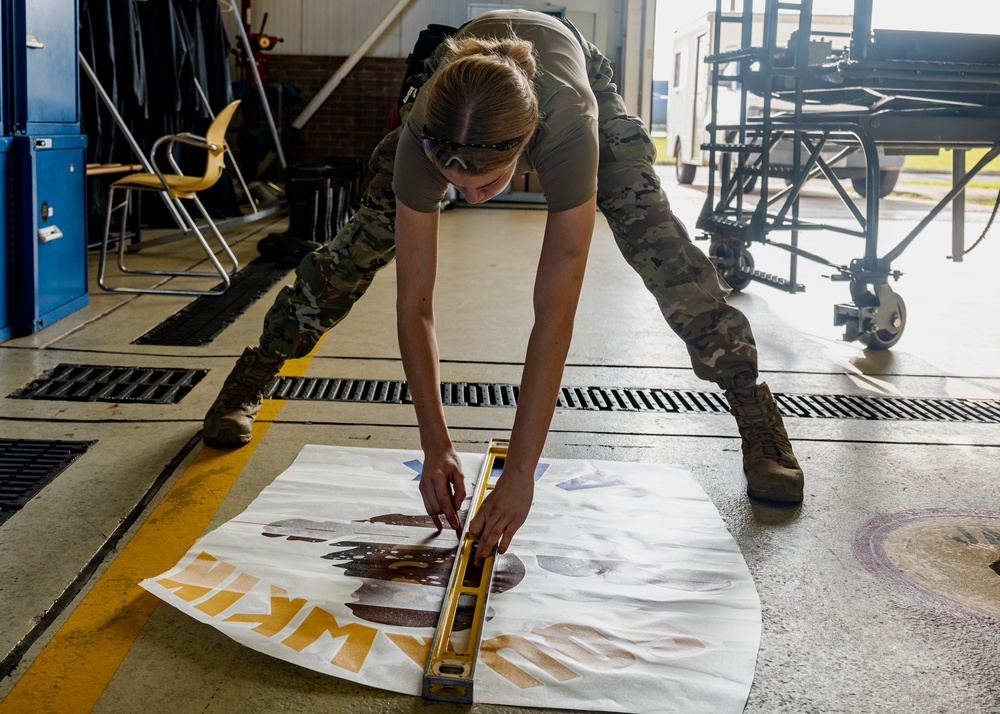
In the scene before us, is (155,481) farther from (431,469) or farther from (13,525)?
(431,469)

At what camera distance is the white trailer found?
11.7m

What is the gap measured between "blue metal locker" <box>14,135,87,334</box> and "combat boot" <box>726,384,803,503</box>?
9.60ft

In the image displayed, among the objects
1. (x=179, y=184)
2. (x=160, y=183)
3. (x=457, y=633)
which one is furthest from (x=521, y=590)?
(x=179, y=184)

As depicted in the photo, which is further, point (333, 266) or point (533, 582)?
point (333, 266)

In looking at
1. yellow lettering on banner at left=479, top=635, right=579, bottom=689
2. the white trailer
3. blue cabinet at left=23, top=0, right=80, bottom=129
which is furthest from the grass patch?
yellow lettering on banner at left=479, top=635, right=579, bottom=689

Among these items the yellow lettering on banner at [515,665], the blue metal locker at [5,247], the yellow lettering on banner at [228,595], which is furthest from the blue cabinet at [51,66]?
the yellow lettering on banner at [515,665]

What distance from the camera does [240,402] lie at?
2.78 meters

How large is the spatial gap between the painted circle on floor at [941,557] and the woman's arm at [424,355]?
0.97 metres

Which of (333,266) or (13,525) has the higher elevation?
(333,266)

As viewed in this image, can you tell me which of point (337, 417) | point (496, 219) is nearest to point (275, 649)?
point (337, 417)

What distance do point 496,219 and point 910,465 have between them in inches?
277

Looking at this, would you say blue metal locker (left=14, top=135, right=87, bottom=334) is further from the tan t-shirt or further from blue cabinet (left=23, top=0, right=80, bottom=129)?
the tan t-shirt

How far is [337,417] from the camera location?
302cm

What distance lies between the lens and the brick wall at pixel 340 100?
37.5 ft
